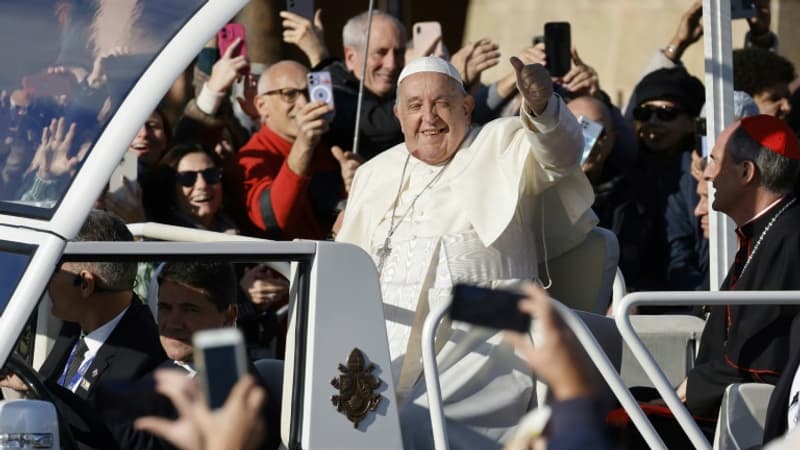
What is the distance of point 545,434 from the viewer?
6.63ft

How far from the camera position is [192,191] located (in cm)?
654

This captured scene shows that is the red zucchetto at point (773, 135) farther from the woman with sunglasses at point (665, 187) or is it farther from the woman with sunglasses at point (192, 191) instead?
the woman with sunglasses at point (192, 191)

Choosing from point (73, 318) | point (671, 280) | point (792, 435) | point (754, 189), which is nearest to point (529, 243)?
point (754, 189)

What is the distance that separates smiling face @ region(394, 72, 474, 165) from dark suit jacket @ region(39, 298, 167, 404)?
1.34m

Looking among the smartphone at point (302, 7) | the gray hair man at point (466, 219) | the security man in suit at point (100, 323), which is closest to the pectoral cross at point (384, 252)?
the gray hair man at point (466, 219)

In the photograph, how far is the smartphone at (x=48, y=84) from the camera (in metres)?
3.88

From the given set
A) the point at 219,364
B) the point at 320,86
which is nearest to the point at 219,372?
the point at 219,364

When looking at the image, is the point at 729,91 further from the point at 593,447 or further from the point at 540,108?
the point at 593,447

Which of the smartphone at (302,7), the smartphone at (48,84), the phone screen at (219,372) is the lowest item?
the phone screen at (219,372)

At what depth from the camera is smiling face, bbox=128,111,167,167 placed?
271 inches

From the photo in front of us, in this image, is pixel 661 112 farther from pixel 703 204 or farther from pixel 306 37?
pixel 306 37

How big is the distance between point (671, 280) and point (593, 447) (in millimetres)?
5547

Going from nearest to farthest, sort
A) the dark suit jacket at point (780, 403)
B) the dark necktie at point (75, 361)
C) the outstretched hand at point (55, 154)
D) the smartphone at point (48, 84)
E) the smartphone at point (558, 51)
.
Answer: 1. the outstretched hand at point (55, 154)
2. the smartphone at point (48, 84)
3. the dark necktie at point (75, 361)
4. the dark suit jacket at point (780, 403)
5. the smartphone at point (558, 51)

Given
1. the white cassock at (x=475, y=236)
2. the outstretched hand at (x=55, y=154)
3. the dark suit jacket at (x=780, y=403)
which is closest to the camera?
the outstretched hand at (x=55, y=154)
